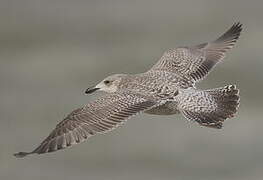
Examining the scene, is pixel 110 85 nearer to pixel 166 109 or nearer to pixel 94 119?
pixel 166 109

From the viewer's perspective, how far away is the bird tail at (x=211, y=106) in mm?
7414

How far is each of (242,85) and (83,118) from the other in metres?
5.38

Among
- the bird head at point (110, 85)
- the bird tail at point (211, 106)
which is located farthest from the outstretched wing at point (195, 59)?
the bird tail at point (211, 106)

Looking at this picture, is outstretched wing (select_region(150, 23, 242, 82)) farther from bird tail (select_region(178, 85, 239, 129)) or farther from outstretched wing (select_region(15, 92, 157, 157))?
outstretched wing (select_region(15, 92, 157, 157))

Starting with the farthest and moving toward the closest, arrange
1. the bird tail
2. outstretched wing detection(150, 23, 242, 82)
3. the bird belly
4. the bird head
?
outstretched wing detection(150, 23, 242, 82) → the bird head → the bird belly → the bird tail

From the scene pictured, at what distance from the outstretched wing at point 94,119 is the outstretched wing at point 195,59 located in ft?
2.82

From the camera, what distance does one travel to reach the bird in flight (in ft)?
23.9

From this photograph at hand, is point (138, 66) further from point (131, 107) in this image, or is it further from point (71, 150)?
point (131, 107)

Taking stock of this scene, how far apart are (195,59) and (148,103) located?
4.26ft

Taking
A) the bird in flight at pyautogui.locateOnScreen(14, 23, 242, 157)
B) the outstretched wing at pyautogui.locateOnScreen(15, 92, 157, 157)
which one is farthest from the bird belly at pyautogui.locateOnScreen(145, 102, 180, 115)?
the outstretched wing at pyautogui.locateOnScreen(15, 92, 157, 157)

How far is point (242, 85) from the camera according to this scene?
12.5m

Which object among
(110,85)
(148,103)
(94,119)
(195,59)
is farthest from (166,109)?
(195,59)

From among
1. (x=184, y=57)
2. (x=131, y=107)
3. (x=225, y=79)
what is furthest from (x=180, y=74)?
(x=225, y=79)

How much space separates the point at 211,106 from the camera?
24.9 feet
